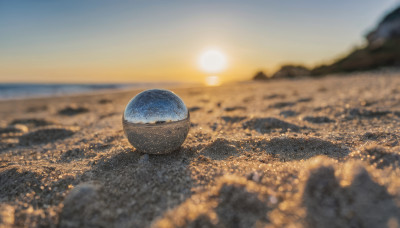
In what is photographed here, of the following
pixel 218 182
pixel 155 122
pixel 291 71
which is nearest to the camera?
pixel 218 182

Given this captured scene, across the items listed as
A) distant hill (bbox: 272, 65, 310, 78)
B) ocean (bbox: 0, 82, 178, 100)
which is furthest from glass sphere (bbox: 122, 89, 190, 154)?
distant hill (bbox: 272, 65, 310, 78)

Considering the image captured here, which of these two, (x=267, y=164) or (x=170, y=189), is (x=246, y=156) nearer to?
(x=267, y=164)

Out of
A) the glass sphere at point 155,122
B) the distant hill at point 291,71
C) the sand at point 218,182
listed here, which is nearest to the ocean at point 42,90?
the sand at point 218,182

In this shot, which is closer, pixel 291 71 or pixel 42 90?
pixel 42 90

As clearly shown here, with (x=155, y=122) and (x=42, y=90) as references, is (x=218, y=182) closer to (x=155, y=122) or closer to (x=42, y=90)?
(x=155, y=122)

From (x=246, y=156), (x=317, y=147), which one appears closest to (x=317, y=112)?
(x=317, y=147)

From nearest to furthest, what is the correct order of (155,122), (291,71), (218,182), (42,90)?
(218,182)
(155,122)
(42,90)
(291,71)

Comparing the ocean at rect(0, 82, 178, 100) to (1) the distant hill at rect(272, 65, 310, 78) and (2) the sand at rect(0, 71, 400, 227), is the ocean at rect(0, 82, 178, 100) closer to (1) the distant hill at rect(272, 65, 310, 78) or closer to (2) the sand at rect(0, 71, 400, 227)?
(2) the sand at rect(0, 71, 400, 227)

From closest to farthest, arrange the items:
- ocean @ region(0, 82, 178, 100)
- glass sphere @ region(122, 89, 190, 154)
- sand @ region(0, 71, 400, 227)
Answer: sand @ region(0, 71, 400, 227) < glass sphere @ region(122, 89, 190, 154) < ocean @ region(0, 82, 178, 100)

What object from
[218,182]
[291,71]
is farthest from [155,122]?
[291,71]
